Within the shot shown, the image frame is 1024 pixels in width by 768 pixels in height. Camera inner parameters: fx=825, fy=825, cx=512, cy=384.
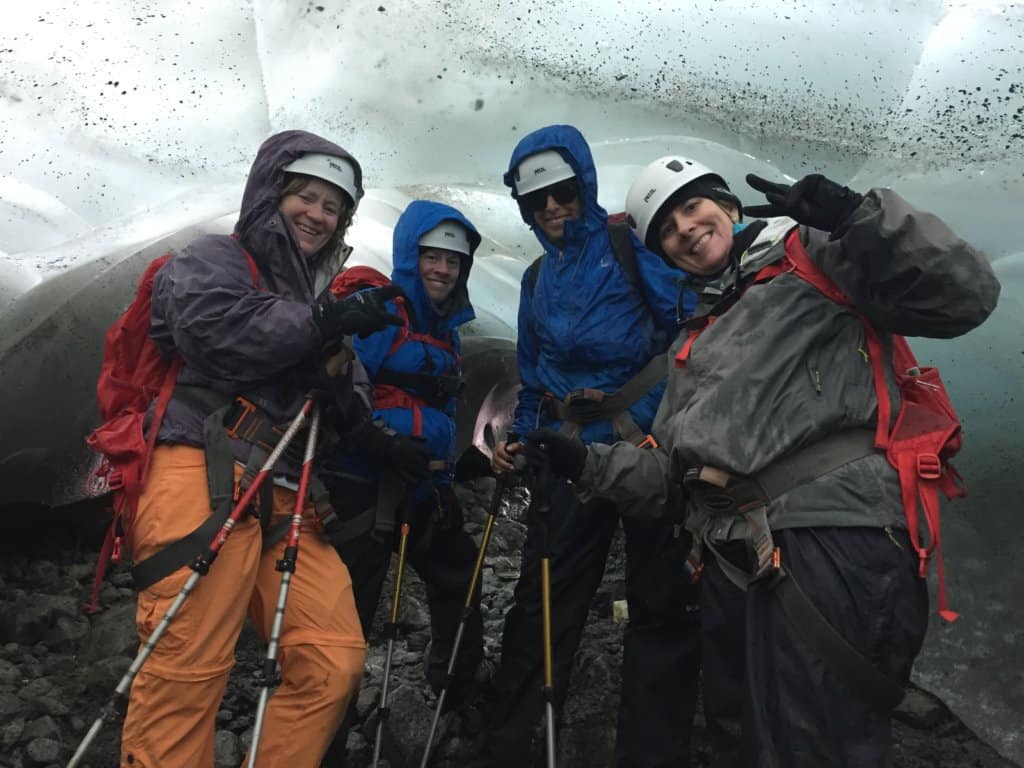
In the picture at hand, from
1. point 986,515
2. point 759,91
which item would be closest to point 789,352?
point 986,515

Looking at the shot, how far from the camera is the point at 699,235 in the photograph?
110 inches

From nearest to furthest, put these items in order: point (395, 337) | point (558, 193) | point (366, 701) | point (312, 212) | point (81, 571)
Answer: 1. point (312, 212)
2. point (558, 193)
3. point (395, 337)
4. point (366, 701)
5. point (81, 571)

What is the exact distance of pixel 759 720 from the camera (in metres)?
2.21

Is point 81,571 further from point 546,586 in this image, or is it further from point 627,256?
point 627,256

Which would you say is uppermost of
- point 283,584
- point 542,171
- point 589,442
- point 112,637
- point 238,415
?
point 542,171

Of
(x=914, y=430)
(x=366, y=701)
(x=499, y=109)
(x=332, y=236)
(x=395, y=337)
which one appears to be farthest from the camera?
(x=499, y=109)

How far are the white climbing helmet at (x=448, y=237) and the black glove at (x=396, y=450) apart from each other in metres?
1.06

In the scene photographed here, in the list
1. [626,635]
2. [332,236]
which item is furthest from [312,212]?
[626,635]

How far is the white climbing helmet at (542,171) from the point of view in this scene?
12.5ft

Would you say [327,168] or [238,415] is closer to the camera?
[238,415]

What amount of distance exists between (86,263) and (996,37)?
216 inches

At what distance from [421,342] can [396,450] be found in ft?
2.13

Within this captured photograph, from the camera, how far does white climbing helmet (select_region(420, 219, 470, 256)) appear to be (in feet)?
13.9

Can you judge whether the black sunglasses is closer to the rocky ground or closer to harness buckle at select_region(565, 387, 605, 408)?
harness buckle at select_region(565, 387, 605, 408)
